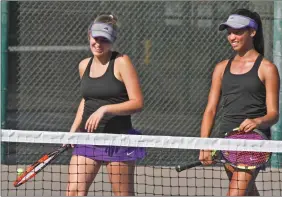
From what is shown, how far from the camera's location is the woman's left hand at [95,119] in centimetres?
505

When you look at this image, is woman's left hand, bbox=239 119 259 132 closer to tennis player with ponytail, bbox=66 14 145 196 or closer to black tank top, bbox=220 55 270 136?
black tank top, bbox=220 55 270 136

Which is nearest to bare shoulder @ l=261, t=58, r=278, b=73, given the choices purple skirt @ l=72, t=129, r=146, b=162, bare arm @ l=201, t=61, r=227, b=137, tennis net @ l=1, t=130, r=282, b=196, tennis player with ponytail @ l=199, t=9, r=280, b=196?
tennis player with ponytail @ l=199, t=9, r=280, b=196

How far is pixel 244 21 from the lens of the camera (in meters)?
5.20

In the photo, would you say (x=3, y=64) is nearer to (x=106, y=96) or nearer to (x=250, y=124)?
(x=106, y=96)

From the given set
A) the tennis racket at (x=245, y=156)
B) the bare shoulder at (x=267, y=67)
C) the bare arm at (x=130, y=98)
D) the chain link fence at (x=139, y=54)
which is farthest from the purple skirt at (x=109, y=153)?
the chain link fence at (x=139, y=54)

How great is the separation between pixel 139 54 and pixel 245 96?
3.50 metres

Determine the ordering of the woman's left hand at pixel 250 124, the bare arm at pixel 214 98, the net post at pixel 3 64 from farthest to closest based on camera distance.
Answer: the net post at pixel 3 64 < the bare arm at pixel 214 98 < the woman's left hand at pixel 250 124

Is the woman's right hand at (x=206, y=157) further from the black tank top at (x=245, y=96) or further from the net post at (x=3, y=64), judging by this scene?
the net post at (x=3, y=64)

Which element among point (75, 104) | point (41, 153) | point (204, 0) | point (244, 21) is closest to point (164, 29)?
point (204, 0)

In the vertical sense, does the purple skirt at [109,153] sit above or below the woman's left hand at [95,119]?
below

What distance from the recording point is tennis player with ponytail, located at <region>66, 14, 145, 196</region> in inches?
201

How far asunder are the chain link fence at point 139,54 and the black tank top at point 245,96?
3261 millimetres

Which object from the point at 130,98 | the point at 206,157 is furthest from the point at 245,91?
the point at 130,98

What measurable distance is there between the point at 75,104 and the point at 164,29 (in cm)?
110
